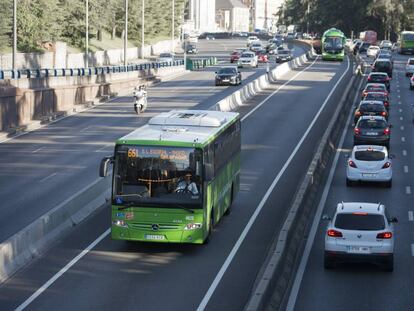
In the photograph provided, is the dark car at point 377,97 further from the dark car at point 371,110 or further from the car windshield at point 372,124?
the car windshield at point 372,124

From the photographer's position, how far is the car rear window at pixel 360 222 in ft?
69.7

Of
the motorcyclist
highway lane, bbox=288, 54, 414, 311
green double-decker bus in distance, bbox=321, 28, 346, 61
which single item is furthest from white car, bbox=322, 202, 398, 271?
green double-decker bus in distance, bbox=321, 28, 346, 61

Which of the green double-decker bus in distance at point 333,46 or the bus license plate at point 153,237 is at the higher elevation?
the green double-decker bus in distance at point 333,46

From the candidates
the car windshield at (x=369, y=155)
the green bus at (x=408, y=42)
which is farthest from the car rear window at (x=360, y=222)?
the green bus at (x=408, y=42)

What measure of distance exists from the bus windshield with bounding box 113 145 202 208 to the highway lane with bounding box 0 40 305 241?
3.75 meters

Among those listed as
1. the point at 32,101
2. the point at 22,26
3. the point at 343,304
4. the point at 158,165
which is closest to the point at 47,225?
the point at 158,165

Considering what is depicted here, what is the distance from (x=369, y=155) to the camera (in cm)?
3469

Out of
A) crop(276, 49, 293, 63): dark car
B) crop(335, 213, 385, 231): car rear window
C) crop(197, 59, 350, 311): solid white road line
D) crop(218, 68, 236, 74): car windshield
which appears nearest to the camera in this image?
crop(197, 59, 350, 311): solid white road line

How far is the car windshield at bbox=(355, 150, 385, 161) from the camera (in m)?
34.4

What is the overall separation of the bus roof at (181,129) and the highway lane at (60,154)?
4276mm

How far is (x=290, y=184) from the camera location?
33.5m

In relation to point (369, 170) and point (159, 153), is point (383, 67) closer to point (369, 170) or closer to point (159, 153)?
point (369, 170)

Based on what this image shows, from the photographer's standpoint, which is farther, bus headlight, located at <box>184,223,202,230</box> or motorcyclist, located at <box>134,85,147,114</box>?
motorcyclist, located at <box>134,85,147,114</box>

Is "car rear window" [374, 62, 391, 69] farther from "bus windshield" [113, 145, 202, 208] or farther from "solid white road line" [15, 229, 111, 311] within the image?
"bus windshield" [113, 145, 202, 208]
